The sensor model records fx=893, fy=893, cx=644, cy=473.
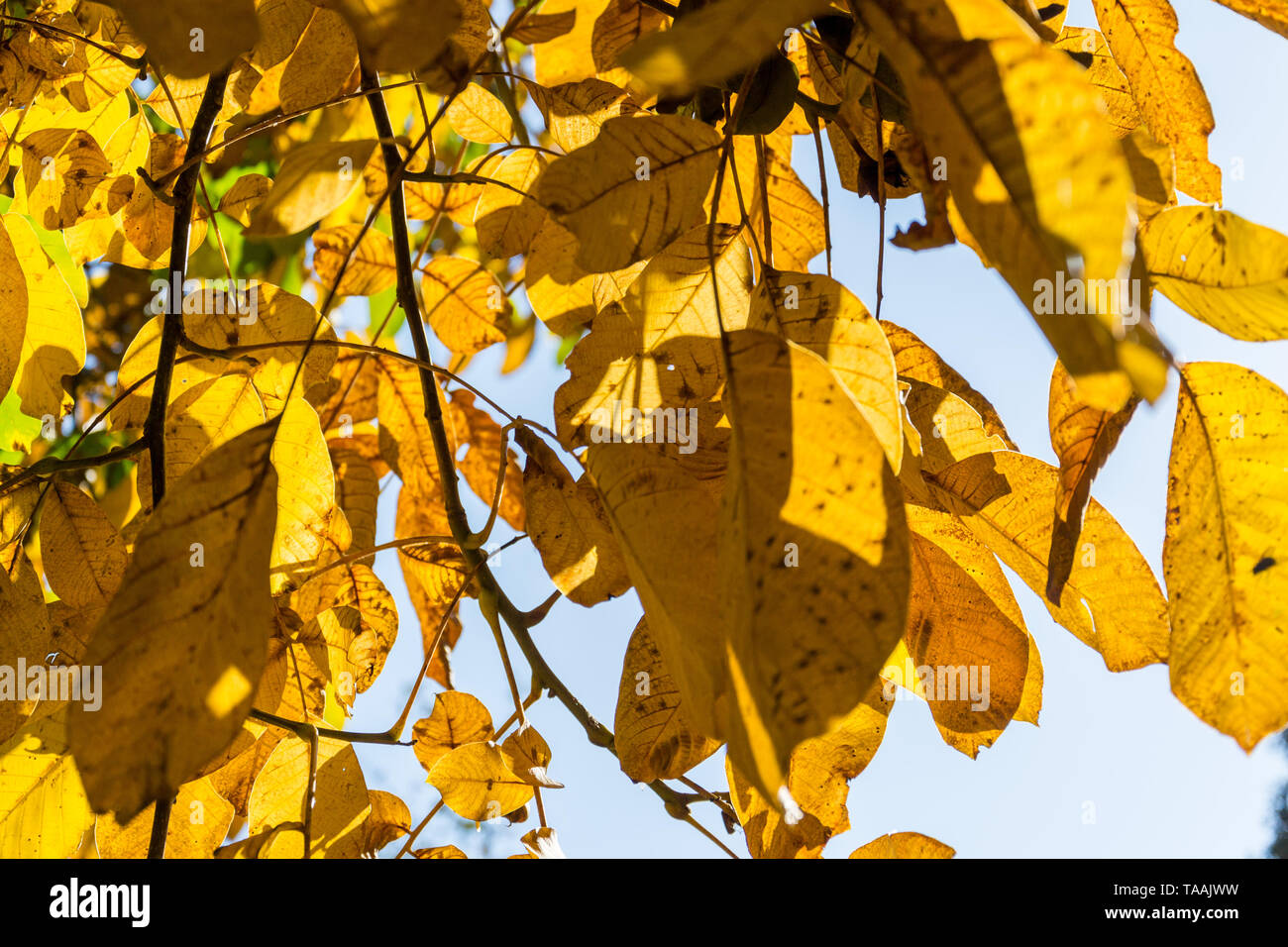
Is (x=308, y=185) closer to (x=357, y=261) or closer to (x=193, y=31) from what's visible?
(x=193, y=31)

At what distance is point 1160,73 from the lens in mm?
365

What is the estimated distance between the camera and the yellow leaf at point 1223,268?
0.91 ft

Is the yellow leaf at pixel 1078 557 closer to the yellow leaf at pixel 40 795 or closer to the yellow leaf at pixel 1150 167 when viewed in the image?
the yellow leaf at pixel 1150 167

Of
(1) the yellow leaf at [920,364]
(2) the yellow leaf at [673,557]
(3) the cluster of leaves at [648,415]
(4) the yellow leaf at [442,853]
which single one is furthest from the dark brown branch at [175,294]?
(1) the yellow leaf at [920,364]

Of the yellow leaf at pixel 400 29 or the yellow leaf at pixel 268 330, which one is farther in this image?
the yellow leaf at pixel 268 330

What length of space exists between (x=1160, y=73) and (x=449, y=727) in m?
0.47

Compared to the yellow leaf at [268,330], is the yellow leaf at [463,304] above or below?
above

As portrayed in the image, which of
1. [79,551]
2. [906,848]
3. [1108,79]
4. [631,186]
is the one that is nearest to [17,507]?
[79,551]

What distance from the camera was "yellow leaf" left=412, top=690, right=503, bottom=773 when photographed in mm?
505

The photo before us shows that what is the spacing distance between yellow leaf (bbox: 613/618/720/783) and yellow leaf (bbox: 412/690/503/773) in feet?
0.48

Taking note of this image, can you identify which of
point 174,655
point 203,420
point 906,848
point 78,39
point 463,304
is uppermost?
point 78,39

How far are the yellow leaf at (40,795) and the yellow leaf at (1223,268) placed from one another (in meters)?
0.51

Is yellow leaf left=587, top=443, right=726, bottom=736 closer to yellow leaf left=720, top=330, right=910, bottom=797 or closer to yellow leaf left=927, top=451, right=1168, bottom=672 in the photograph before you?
yellow leaf left=720, top=330, right=910, bottom=797
